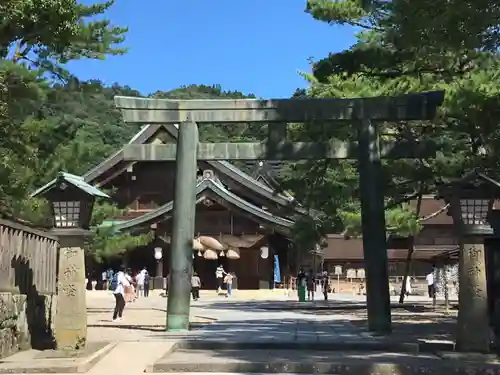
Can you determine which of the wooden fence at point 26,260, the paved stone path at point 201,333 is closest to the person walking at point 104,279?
the paved stone path at point 201,333

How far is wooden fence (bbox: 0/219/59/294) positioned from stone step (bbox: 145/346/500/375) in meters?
2.77

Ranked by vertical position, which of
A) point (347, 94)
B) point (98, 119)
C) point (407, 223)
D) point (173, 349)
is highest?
point (98, 119)

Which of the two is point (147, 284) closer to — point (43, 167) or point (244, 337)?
point (43, 167)

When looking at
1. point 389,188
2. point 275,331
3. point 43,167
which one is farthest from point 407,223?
point 43,167

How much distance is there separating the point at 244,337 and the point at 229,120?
480 centimetres

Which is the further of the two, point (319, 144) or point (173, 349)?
point (319, 144)

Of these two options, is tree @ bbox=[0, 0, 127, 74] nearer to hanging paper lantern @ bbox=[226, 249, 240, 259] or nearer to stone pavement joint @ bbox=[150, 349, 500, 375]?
stone pavement joint @ bbox=[150, 349, 500, 375]

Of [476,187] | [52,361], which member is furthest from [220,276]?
[52,361]

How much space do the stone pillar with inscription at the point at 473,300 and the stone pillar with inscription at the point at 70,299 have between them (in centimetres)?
586

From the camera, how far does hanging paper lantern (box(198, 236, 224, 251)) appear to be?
114 feet

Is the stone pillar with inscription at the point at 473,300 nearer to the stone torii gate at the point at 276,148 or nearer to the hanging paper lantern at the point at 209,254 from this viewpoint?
the stone torii gate at the point at 276,148

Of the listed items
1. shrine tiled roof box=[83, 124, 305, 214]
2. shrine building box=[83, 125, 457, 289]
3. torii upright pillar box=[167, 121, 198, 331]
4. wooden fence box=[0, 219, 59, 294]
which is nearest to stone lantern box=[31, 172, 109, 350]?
wooden fence box=[0, 219, 59, 294]

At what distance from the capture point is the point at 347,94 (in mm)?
16156

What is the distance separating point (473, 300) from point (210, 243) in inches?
1001
